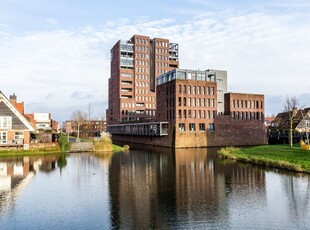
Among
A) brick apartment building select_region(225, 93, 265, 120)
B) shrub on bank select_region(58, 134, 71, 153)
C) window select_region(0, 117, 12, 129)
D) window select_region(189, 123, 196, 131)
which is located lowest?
shrub on bank select_region(58, 134, 71, 153)

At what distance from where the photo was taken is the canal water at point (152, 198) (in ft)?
60.2

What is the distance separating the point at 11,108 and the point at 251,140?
64.9m

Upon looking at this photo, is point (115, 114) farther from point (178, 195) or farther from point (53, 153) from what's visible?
point (178, 195)

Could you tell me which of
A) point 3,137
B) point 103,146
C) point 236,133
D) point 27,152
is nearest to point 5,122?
point 3,137

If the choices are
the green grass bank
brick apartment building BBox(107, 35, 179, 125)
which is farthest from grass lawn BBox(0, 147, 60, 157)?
brick apartment building BBox(107, 35, 179, 125)

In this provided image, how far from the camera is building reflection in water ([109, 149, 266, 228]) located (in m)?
18.8

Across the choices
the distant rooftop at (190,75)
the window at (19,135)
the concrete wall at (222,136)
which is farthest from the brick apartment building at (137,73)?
the window at (19,135)

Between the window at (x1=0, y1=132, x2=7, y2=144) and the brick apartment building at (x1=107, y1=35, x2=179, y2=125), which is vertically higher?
the brick apartment building at (x1=107, y1=35, x2=179, y2=125)

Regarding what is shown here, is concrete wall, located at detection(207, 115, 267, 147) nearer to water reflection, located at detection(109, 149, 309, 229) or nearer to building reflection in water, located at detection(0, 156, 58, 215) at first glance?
water reflection, located at detection(109, 149, 309, 229)

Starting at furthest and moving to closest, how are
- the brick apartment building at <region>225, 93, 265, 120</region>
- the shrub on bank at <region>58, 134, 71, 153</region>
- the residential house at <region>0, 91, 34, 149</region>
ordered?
the brick apartment building at <region>225, 93, 265, 120</region> → the shrub on bank at <region>58, 134, 71, 153</region> → the residential house at <region>0, 91, 34, 149</region>

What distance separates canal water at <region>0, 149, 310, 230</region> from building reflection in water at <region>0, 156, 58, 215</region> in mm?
78

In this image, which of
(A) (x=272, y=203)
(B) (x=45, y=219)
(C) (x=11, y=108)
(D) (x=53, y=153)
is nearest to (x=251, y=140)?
(D) (x=53, y=153)

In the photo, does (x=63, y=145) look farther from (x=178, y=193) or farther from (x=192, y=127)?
(x=178, y=193)

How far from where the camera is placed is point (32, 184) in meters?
29.0
